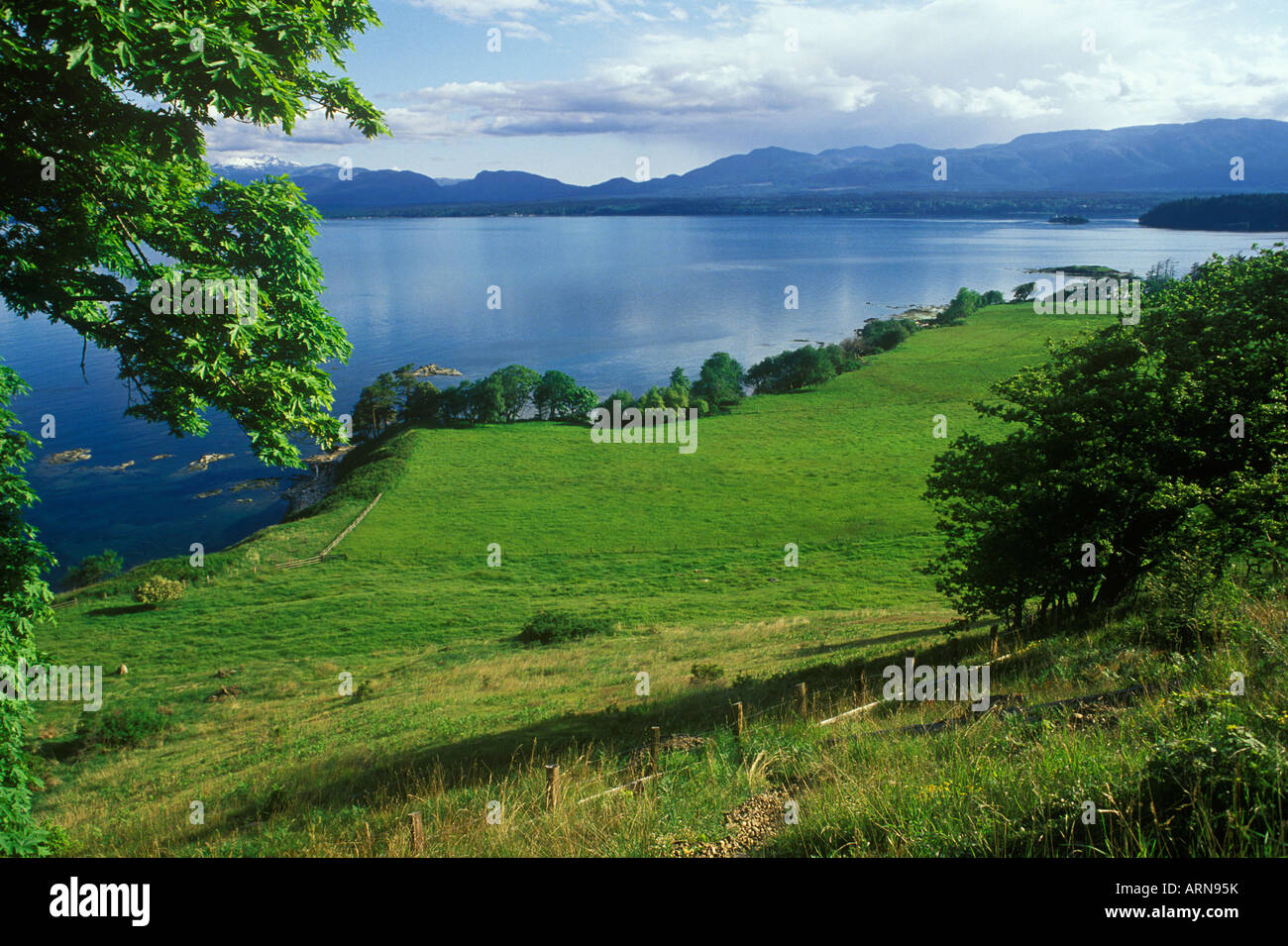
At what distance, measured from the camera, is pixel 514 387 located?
11069 centimetres

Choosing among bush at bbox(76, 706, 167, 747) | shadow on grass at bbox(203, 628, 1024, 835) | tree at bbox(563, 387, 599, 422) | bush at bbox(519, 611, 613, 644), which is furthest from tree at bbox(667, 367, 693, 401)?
shadow on grass at bbox(203, 628, 1024, 835)

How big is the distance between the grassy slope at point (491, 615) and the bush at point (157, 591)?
1746 mm

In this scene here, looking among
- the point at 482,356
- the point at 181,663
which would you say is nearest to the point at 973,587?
the point at 181,663

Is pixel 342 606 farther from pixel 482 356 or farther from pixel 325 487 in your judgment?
pixel 482 356

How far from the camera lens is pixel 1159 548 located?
16188 millimetres

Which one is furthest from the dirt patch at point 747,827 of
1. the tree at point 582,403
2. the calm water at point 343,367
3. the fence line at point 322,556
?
the tree at point 582,403

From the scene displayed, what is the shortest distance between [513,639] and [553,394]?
249ft


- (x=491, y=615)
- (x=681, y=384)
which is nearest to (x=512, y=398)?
(x=681, y=384)

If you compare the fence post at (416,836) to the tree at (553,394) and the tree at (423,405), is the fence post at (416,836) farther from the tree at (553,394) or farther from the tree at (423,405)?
the tree at (423,405)

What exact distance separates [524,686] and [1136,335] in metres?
20.8

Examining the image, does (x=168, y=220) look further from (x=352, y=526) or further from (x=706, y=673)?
(x=352, y=526)

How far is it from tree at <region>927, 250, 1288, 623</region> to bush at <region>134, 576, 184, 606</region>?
2094 inches

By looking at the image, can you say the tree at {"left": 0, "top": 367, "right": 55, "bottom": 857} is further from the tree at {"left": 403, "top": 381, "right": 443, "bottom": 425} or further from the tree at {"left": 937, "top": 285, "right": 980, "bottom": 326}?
the tree at {"left": 937, "top": 285, "right": 980, "bottom": 326}

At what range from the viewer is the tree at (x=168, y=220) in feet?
23.8
